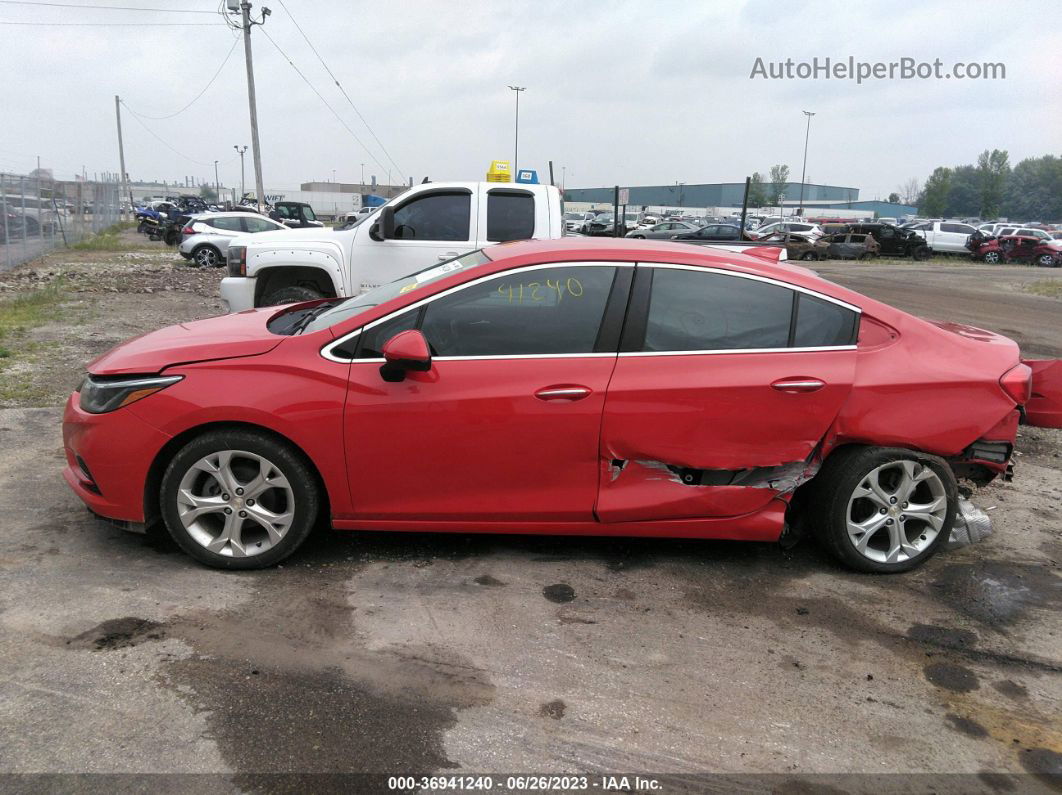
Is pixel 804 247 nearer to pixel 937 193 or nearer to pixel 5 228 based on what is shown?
pixel 5 228

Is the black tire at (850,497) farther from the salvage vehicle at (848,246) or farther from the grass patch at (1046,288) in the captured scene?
the salvage vehicle at (848,246)

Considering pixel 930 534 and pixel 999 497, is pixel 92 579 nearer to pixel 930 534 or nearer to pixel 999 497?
pixel 930 534

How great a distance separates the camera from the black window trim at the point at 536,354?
12.7ft

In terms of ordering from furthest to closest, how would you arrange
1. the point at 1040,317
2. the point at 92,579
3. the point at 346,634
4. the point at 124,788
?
the point at 1040,317
the point at 92,579
the point at 346,634
the point at 124,788

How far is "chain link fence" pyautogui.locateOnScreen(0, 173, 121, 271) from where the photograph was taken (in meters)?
18.6

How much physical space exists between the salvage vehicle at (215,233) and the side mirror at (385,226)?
13.8m

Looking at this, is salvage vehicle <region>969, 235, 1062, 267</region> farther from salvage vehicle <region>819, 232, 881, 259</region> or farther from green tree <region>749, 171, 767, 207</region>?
green tree <region>749, 171, 767, 207</region>

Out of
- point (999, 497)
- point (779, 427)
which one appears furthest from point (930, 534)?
point (999, 497)

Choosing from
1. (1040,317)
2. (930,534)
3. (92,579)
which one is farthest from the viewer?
(1040,317)

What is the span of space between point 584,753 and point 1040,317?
52.5 feet

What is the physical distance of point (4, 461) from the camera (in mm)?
5336

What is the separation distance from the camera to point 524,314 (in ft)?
12.9

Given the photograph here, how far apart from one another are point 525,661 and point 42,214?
26.0 meters

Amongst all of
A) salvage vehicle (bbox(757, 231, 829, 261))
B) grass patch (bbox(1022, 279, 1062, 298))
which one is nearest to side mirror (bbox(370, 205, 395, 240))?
grass patch (bbox(1022, 279, 1062, 298))
